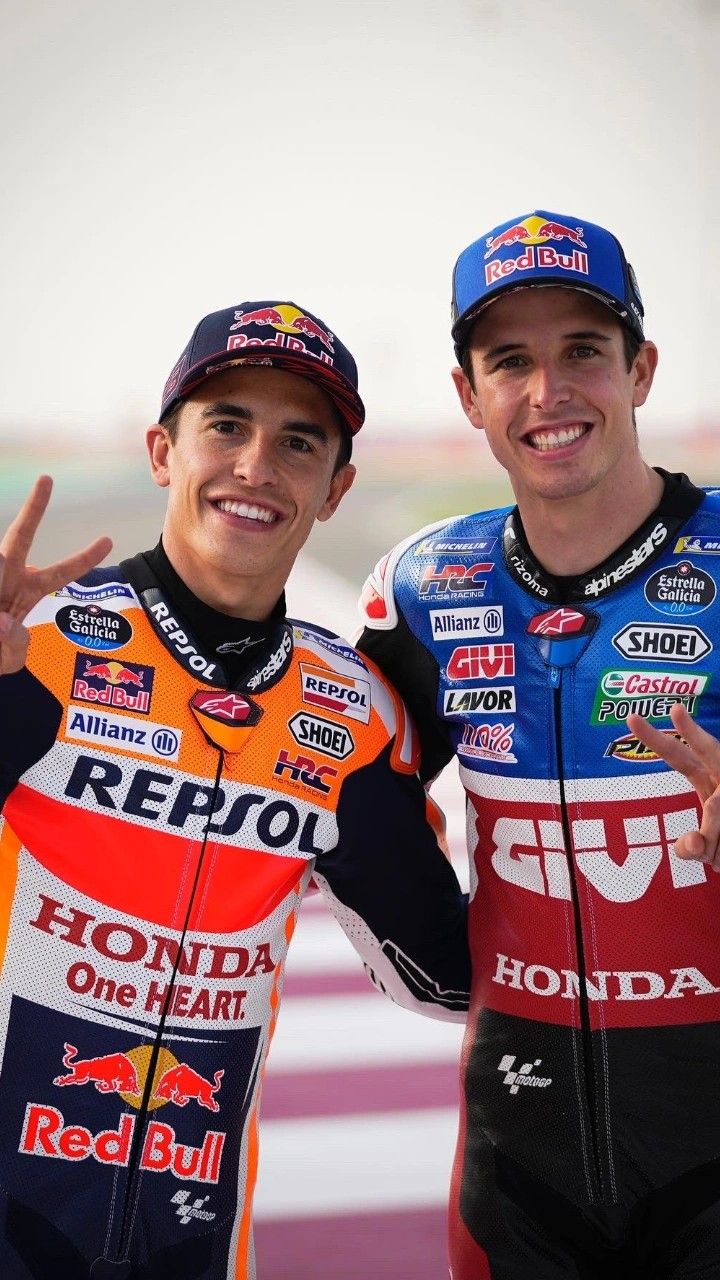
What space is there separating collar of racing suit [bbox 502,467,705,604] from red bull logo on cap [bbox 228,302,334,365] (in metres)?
0.44

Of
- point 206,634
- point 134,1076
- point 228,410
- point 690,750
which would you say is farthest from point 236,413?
point 134,1076

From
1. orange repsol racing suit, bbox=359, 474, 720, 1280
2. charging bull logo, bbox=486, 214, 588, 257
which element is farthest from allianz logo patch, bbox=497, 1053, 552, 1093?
charging bull logo, bbox=486, 214, 588, 257

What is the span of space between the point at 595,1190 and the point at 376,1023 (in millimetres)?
2239

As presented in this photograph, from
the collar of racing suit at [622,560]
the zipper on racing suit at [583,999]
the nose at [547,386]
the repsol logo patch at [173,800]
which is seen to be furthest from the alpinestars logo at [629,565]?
the repsol logo patch at [173,800]

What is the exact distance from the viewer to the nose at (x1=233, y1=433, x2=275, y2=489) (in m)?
2.00

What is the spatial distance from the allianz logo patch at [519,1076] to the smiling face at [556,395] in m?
0.83

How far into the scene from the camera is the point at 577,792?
196cm

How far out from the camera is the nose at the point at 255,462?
2.00 m

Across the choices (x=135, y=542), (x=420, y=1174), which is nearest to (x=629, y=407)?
(x=420, y=1174)

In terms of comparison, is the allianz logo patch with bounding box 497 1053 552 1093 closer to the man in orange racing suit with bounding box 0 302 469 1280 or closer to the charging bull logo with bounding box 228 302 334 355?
the man in orange racing suit with bounding box 0 302 469 1280

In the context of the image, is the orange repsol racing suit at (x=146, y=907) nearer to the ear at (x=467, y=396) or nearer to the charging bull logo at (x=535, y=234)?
the ear at (x=467, y=396)

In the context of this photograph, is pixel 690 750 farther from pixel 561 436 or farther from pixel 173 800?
pixel 173 800

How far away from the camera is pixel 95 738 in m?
1.88

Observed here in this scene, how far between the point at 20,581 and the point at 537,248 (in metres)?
0.94
